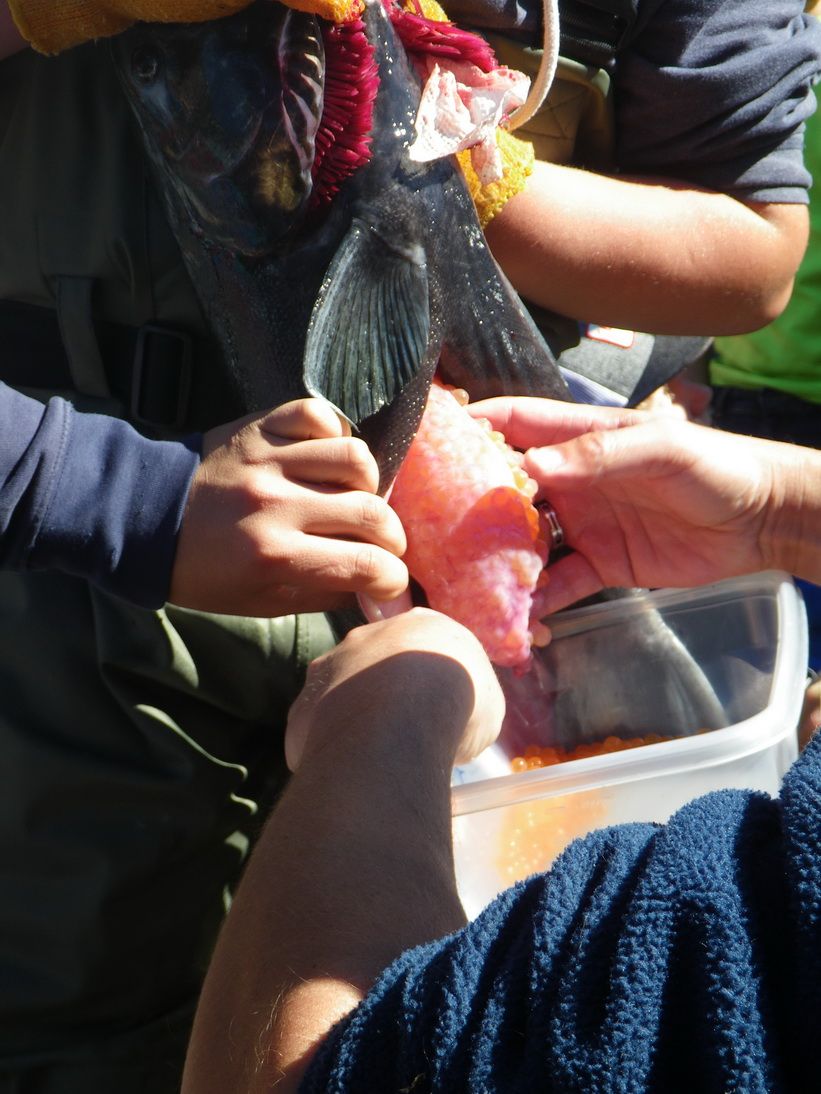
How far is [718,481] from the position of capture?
4.09 ft

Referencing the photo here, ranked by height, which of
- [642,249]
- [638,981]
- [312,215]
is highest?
[312,215]

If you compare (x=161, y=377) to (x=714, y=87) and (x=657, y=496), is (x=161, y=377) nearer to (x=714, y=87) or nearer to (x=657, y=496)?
(x=657, y=496)

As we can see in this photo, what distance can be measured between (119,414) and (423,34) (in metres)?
0.50

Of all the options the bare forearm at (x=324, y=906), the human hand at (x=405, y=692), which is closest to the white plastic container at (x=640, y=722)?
the human hand at (x=405, y=692)

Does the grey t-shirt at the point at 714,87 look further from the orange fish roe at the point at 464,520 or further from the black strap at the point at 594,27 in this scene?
the orange fish roe at the point at 464,520

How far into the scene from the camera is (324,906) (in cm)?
→ 79

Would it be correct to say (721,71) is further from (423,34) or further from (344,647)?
(344,647)

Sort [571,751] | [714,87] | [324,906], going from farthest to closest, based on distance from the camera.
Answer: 1. [571,751]
2. [714,87]
3. [324,906]

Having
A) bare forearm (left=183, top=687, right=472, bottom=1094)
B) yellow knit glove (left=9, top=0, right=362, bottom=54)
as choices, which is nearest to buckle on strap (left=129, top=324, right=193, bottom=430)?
yellow knit glove (left=9, top=0, right=362, bottom=54)

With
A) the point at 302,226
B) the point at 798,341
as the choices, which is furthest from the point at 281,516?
the point at 798,341

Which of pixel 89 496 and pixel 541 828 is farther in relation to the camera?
pixel 541 828

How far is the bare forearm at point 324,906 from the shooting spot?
74cm

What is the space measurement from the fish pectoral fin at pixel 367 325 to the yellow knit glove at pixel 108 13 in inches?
7.7

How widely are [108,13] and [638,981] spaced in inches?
33.1
